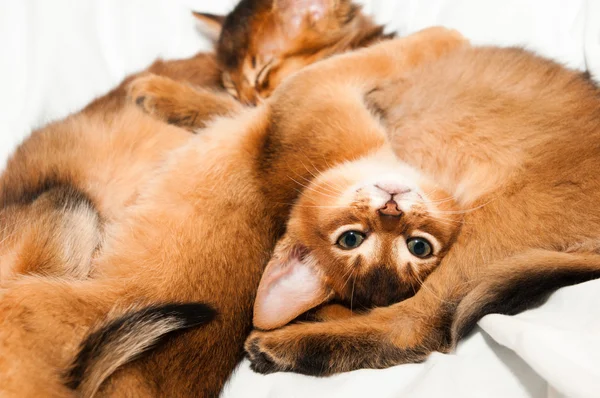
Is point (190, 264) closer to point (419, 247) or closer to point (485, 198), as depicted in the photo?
point (419, 247)

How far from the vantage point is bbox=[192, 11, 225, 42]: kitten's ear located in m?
1.88

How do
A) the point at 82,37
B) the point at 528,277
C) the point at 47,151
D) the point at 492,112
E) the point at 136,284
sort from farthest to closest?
the point at 82,37 → the point at 47,151 → the point at 492,112 → the point at 136,284 → the point at 528,277

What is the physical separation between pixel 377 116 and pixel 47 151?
35.2 inches

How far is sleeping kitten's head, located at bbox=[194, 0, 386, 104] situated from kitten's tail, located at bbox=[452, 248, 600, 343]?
1.03m

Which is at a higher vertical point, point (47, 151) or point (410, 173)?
point (47, 151)

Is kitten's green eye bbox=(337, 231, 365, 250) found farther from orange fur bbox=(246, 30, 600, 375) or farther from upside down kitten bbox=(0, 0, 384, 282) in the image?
upside down kitten bbox=(0, 0, 384, 282)

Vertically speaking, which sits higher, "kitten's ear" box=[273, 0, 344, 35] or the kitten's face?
"kitten's ear" box=[273, 0, 344, 35]

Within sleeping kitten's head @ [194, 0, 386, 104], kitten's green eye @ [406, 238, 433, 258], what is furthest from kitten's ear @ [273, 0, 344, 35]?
kitten's green eye @ [406, 238, 433, 258]

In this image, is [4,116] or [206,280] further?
[4,116]

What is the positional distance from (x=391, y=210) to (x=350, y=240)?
5.6 inches

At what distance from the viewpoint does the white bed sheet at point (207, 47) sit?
101 cm

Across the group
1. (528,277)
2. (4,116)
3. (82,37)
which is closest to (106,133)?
(4,116)

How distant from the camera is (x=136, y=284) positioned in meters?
1.17

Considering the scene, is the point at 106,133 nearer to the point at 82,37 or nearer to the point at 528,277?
the point at 82,37
